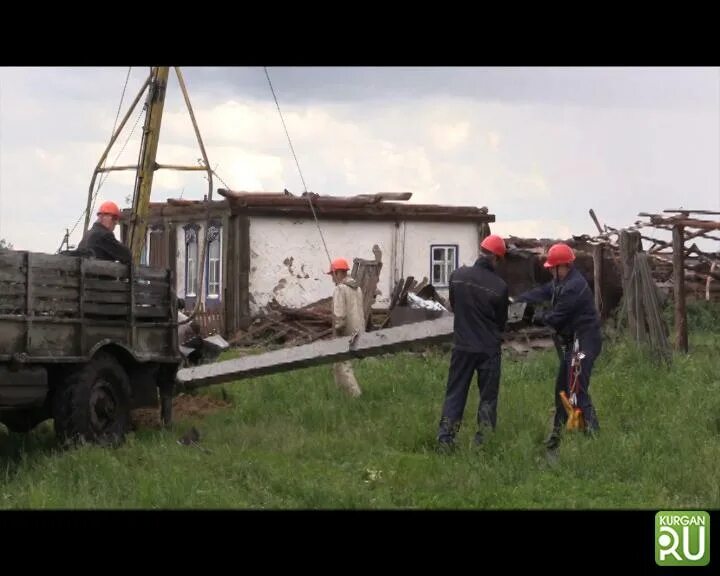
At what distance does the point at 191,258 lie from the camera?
29250 millimetres

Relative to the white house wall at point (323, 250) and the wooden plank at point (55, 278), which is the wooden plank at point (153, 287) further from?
the white house wall at point (323, 250)

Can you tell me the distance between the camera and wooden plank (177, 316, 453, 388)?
12320 millimetres

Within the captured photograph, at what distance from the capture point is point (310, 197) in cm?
2750

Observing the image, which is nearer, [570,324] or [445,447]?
[445,447]

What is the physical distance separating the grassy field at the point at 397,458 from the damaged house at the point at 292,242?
12245 millimetres

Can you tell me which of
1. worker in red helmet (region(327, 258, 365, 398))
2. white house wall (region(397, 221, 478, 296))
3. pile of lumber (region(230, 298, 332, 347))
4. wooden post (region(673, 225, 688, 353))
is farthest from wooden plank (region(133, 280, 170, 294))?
white house wall (region(397, 221, 478, 296))

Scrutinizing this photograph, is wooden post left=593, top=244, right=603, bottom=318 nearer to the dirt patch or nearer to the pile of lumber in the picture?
the pile of lumber

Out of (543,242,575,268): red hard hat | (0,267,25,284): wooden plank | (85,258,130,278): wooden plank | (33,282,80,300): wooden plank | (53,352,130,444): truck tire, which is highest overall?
(543,242,575,268): red hard hat

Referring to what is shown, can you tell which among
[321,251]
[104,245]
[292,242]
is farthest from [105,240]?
[321,251]

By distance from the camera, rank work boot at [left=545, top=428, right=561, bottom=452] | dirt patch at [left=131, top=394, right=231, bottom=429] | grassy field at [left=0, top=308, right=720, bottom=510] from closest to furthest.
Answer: grassy field at [left=0, top=308, right=720, bottom=510]
work boot at [left=545, top=428, right=561, bottom=452]
dirt patch at [left=131, top=394, right=231, bottom=429]

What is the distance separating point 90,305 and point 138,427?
86.2 inches

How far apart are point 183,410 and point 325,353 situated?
9.54 ft

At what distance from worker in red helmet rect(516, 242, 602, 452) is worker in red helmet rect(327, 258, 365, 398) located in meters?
3.77

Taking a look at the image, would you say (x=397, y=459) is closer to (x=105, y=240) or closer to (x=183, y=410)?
(x=105, y=240)
